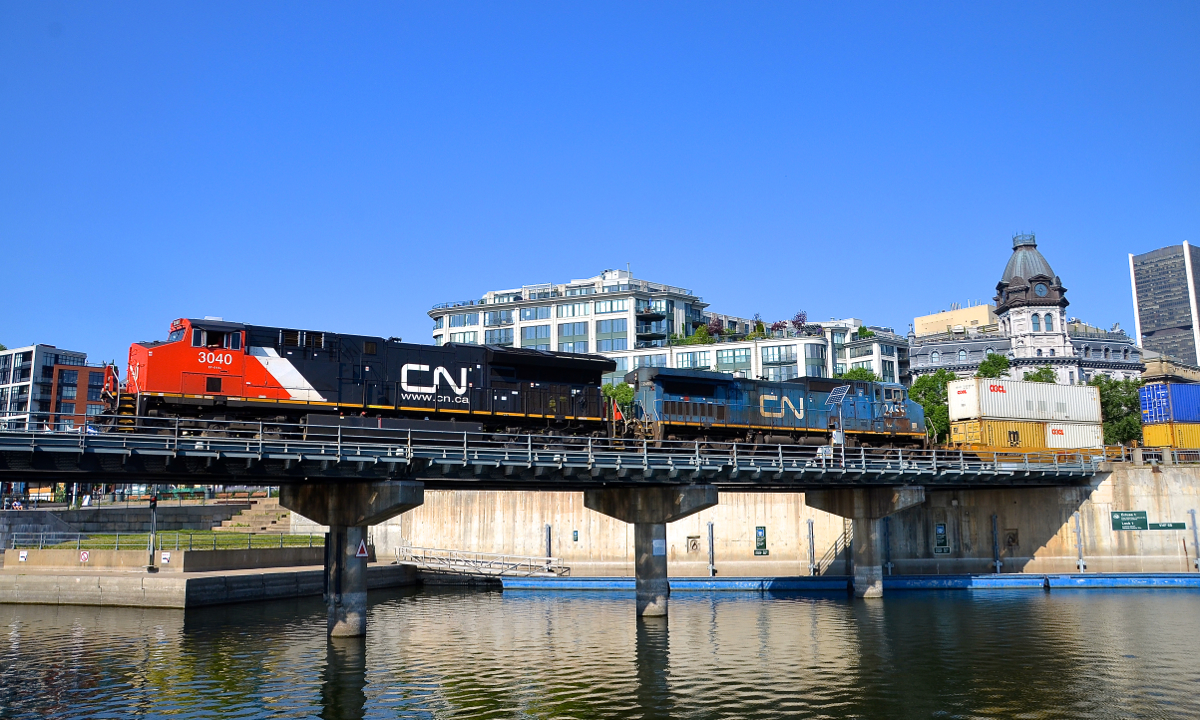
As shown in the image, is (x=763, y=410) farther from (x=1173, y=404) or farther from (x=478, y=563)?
(x=1173, y=404)

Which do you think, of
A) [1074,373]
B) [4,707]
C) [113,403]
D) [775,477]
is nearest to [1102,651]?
→ [775,477]

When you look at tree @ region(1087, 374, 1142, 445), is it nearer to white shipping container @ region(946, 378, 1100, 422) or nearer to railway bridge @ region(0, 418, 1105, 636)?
white shipping container @ region(946, 378, 1100, 422)

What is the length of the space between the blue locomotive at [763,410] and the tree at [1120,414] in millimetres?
44545

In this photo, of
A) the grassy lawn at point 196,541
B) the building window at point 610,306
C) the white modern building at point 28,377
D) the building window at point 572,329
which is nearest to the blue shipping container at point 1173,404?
the grassy lawn at point 196,541

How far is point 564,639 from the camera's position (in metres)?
35.8

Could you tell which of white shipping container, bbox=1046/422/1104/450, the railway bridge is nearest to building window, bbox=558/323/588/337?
white shipping container, bbox=1046/422/1104/450

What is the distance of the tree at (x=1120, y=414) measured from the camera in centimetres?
9125

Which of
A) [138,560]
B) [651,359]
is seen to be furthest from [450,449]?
[651,359]

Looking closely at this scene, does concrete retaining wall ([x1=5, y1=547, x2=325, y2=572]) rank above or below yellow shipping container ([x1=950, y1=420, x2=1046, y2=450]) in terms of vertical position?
below

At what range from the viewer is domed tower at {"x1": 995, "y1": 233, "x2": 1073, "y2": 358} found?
136m

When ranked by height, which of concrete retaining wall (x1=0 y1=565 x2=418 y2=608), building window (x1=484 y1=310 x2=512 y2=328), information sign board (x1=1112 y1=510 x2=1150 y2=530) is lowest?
concrete retaining wall (x1=0 y1=565 x2=418 y2=608)

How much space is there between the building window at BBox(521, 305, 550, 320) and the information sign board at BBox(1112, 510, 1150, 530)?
91.5 meters

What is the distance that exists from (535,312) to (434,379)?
317 feet

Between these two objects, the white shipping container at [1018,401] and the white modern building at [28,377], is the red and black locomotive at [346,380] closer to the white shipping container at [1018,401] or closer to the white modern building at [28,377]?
the white shipping container at [1018,401]
